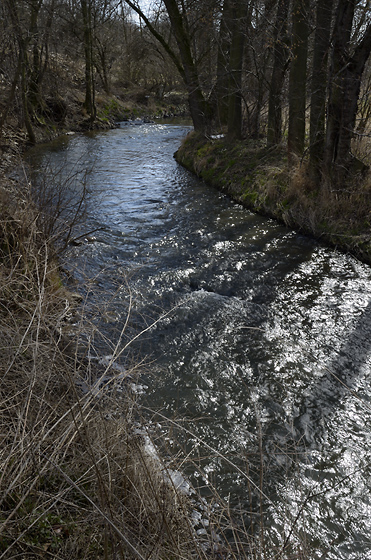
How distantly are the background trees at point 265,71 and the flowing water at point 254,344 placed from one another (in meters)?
2.38

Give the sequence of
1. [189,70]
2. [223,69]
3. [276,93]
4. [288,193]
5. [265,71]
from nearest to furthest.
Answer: [288,193] < [276,93] < [265,71] < [189,70] < [223,69]

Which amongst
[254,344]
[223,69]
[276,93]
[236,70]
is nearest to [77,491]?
[254,344]

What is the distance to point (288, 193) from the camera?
29.2ft

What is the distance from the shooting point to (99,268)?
6699 millimetres

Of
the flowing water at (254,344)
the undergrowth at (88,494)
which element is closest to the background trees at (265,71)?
the flowing water at (254,344)

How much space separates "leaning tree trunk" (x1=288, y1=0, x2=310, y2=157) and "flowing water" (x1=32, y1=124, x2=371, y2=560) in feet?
6.84

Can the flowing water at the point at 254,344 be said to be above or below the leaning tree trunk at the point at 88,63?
below

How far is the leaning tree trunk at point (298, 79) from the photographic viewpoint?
9117mm

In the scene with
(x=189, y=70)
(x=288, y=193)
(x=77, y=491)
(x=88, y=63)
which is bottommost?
(x=77, y=491)

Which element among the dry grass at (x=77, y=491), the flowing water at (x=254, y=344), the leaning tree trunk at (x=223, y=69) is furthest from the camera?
the leaning tree trunk at (x=223, y=69)

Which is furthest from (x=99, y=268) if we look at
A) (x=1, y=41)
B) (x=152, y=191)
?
(x=1, y=41)

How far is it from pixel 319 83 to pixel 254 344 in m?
5.95

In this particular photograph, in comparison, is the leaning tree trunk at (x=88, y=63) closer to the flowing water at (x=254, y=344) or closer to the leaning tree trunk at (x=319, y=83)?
the flowing water at (x=254, y=344)

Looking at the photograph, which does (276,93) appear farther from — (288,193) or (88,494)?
(88,494)
